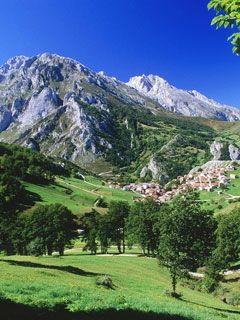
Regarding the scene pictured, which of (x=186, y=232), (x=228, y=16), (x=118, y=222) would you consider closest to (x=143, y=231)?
(x=118, y=222)

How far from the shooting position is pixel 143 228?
108000 mm

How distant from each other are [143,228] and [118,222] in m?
18.0

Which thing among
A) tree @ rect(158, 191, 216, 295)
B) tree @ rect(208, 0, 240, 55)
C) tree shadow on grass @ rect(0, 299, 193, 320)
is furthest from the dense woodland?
tree @ rect(208, 0, 240, 55)

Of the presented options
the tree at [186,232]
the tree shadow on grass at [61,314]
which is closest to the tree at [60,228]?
the tree at [186,232]

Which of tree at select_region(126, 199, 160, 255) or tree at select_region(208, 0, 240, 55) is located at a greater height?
tree at select_region(208, 0, 240, 55)

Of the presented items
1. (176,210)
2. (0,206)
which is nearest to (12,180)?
(0,206)

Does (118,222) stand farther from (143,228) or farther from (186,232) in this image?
(186,232)

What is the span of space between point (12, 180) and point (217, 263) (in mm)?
47527

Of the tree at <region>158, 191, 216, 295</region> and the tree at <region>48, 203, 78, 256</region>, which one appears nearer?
the tree at <region>158, 191, 216, 295</region>

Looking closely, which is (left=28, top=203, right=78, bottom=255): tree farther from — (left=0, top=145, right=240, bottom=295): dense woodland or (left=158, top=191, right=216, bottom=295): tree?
(left=158, top=191, right=216, bottom=295): tree

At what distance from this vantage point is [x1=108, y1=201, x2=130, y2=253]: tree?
393ft

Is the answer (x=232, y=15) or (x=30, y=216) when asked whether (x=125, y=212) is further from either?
(x=232, y=15)

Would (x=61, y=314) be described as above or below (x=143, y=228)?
below

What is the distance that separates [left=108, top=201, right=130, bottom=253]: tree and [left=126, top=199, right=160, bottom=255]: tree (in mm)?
5785
